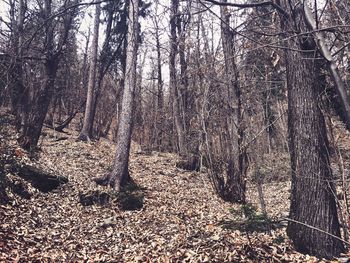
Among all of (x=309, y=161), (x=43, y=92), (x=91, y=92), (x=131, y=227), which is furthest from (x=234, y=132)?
(x=91, y=92)

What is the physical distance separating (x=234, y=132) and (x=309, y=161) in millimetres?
3699

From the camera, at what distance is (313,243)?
450cm

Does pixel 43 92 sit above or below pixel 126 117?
above

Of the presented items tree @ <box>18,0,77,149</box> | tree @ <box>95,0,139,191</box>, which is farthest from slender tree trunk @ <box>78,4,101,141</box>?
tree @ <box>95,0,139,191</box>

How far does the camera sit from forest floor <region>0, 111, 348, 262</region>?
4820 millimetres

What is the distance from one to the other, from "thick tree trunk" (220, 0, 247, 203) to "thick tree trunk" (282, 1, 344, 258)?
10.1 ft

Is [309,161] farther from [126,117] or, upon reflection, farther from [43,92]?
[43,92]

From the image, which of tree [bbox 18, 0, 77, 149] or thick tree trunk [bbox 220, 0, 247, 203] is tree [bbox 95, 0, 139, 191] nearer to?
thick tree trunk [bbox 220, 0, 247, 203]

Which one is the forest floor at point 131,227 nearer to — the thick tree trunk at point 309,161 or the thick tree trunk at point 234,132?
the thick tree trunk at point 309,161

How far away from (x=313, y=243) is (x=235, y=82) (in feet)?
15.9

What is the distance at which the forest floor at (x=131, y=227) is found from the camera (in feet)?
15.8

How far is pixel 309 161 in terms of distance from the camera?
179 inches

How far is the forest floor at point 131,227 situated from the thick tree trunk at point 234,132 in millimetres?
419

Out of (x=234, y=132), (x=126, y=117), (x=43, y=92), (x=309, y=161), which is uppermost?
(x=43, y=92)
